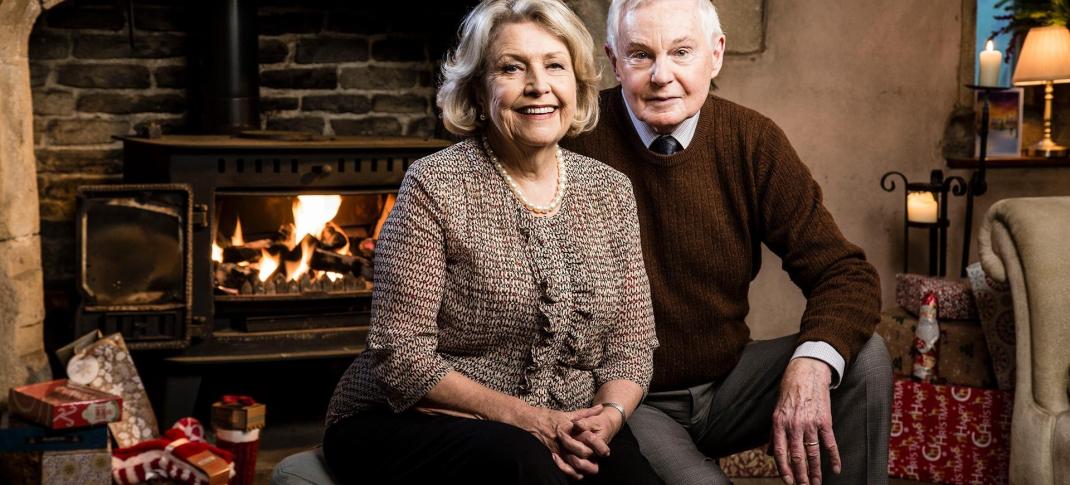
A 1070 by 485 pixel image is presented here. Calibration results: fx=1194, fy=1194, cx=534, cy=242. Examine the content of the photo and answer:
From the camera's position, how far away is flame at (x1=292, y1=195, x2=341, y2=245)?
329 cm

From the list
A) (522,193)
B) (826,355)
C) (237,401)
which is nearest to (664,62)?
(522,193)

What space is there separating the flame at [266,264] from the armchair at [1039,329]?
6.06 feet

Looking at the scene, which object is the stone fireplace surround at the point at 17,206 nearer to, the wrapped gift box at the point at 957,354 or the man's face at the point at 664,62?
the man's face at the point at 664,62

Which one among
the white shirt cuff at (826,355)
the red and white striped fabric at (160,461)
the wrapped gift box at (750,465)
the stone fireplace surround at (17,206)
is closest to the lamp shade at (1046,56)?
the wrapped gift box at (750,465)

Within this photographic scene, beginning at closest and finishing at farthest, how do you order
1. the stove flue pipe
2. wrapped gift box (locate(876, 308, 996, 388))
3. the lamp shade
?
wrapped gift box (locate(876, 308, 996, 388)) → the stove flue pipe → the lamp shade

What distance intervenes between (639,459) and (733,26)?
6.37ft

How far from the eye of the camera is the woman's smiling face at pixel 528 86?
1.80 meters

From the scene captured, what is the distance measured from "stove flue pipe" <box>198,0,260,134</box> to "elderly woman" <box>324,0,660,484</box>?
164 cm

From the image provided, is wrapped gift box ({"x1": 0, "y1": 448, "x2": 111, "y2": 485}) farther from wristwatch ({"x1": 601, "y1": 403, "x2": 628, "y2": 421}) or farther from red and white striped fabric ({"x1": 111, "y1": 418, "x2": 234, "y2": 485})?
wristwatch ({"x1": 601, "y1": 403, "x2": 628, "y2": 421})

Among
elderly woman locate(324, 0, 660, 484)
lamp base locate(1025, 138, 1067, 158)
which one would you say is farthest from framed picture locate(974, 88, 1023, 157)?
elderly woman locate(324, 0, 660, 484)

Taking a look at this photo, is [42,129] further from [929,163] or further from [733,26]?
[929,163]

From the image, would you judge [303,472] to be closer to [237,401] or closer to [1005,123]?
[237,401]

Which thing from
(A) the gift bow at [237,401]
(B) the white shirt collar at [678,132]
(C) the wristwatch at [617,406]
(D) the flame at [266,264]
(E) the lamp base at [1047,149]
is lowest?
(A) the gift bow at [237,401]

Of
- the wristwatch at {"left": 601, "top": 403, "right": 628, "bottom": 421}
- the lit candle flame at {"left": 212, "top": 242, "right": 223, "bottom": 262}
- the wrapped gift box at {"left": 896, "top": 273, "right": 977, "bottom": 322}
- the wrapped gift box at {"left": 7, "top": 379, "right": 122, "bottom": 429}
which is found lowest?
the wrapped gift box at {"left": 7, "top": 379, "right": 122, "bottom": 429}
